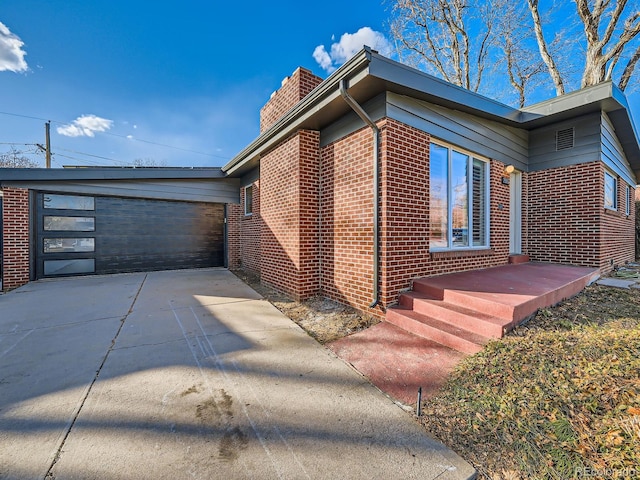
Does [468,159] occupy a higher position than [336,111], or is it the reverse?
[336,111]

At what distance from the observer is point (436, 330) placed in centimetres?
325

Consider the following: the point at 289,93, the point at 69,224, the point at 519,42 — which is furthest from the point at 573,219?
the point at 69,224

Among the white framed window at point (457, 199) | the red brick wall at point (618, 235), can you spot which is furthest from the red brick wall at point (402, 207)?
the red brick wall at point (618, 235)

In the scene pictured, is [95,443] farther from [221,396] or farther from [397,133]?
[397,133]

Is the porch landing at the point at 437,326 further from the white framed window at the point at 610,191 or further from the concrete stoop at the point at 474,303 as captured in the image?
the white framed window at the point at 610,191

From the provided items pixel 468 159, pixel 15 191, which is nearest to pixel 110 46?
pixel 15 191

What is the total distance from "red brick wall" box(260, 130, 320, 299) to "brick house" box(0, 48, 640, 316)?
3cm

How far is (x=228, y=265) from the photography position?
9.80 metres

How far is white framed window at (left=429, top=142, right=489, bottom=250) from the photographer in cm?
485

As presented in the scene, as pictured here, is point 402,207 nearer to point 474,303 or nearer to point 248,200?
point 474,303

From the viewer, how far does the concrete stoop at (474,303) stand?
10.1 feet

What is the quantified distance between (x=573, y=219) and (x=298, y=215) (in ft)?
20.4

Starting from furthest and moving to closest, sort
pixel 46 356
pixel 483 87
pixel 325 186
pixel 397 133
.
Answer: pixel 483 87 → pixel 325 186 → pixel 397 133 → pixel 46 356

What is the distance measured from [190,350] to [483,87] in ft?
55.5
